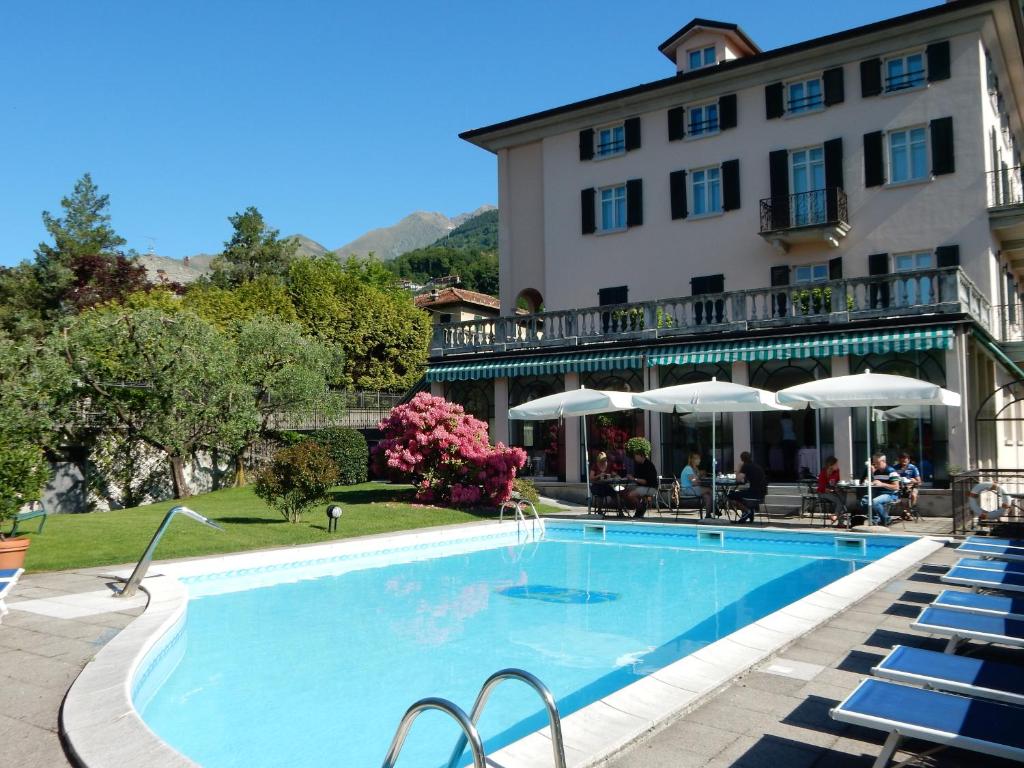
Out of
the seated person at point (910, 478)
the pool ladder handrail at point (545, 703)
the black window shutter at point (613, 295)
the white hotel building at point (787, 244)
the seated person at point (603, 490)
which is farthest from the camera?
the black window shutter at point (613, 295)

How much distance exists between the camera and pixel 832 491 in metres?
17.0

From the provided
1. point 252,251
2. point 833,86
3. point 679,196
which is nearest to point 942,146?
point 833,86

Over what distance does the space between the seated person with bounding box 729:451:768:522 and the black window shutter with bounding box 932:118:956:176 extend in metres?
12.1

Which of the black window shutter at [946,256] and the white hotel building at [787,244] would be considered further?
the black window shutter at [946,256]

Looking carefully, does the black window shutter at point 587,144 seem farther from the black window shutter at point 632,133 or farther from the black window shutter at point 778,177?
the black window shutter at point 778,177

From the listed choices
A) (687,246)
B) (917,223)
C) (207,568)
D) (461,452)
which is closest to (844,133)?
(917,223)

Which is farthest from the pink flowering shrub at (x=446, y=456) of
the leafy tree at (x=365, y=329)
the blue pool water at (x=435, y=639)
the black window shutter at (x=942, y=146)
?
the leafy tree at (x=365, y=329)

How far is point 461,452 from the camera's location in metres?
20.6

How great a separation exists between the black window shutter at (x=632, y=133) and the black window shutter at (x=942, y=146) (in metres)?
9.82

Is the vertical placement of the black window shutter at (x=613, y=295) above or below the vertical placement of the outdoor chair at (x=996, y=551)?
above

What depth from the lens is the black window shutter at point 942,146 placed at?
23156 millimetres

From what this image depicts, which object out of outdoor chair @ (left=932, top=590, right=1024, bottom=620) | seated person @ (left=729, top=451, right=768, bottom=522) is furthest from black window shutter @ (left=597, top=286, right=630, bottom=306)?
outdoor chair @ (left=932, top=590, right=1024, bottom=620)

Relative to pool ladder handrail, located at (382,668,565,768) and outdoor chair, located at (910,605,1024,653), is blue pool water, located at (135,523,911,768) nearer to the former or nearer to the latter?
pool ladder handrail, located at (382,668,565,768)

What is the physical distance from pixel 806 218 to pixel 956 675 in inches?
911
